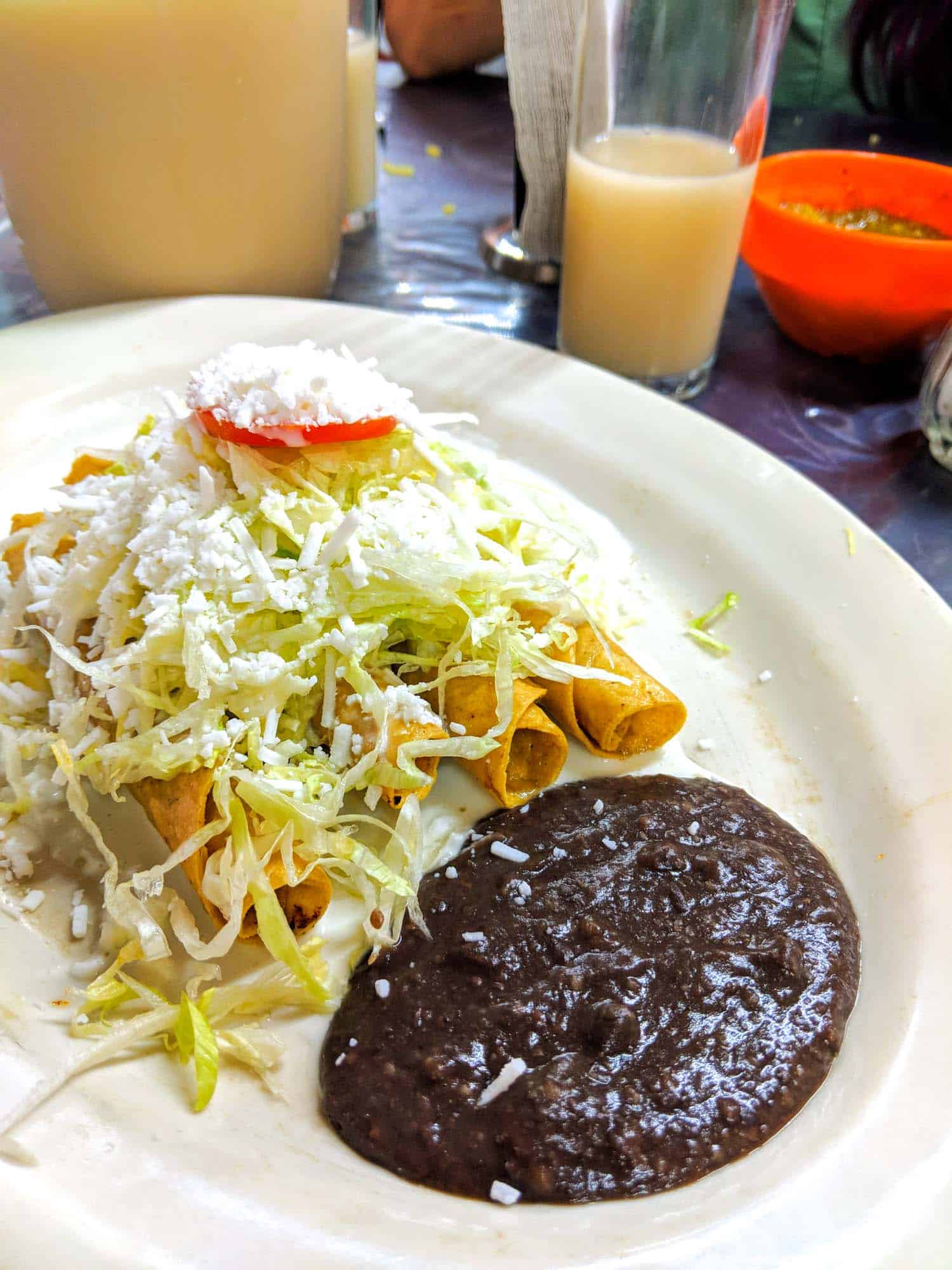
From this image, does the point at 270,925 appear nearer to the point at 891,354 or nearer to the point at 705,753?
the point at 705,753

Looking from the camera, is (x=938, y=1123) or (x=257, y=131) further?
(x=257, y=131)

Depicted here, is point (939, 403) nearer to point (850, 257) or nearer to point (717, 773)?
point (850, 257)

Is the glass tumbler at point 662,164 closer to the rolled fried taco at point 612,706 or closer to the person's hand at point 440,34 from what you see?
the rolled fried taco at point 612,706

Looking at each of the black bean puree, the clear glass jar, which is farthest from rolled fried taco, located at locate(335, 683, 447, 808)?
the clear glass jar

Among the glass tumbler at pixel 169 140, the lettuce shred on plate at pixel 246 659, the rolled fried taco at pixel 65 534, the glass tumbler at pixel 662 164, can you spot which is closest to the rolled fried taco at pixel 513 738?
the lettuce shred on plate at pixel 246 659

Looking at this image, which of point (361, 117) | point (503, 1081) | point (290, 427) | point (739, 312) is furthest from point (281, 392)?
point (739, 312)

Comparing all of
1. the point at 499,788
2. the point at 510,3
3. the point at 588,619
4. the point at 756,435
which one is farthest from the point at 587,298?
the point at 499,788

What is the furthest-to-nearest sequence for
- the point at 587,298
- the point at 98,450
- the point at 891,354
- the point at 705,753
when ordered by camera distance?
the point at 891,354 < the point at 587,298 < the point at 98,450 < the point at 705,753
